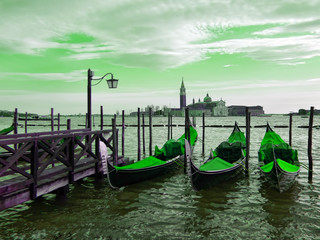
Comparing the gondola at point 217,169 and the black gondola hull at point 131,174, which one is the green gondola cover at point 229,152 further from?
the black gondola hull at point 131,174

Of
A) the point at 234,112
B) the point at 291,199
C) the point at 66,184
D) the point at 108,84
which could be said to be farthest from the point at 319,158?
the point at 234,112

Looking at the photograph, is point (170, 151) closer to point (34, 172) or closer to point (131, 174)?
point (131, 174)

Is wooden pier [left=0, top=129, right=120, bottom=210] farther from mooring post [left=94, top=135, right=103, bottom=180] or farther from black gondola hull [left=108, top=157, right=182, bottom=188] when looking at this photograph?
black gondola hull [left=108, top=157, right=182, bottom=188]


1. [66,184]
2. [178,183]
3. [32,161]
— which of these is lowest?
[178,183]

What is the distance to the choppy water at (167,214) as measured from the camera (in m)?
5.63

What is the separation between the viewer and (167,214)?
6633mm

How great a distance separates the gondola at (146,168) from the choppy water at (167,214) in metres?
0.36

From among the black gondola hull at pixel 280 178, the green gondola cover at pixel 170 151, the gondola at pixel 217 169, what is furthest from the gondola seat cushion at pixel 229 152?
the black gondola hull at pixel 280 178

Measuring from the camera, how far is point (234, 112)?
7628 inches

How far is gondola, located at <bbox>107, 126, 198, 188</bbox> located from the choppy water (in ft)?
1.17

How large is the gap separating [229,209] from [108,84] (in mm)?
5985

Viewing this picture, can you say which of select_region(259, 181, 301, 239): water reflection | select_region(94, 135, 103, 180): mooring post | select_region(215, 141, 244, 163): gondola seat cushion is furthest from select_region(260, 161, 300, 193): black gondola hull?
select_region(94, 135, 103, 180): mooring post

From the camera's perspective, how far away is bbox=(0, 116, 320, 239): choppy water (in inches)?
222

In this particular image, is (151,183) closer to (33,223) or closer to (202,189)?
(202,189)
